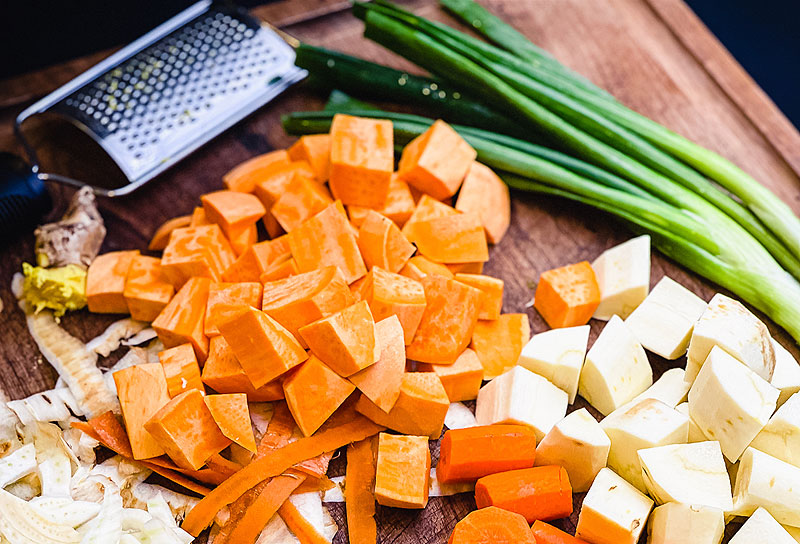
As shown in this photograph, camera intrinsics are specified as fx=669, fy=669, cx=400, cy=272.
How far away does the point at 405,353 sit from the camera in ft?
5.99

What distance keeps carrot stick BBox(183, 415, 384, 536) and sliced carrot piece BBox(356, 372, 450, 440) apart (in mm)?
50

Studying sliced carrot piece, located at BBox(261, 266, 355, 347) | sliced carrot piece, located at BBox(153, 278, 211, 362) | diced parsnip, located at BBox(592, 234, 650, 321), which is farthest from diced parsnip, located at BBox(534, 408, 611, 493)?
sliced carrot piece, located at BBox(153, 278, 211, 362)

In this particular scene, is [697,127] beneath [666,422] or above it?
above

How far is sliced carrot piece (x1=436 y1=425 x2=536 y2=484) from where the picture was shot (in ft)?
5.52

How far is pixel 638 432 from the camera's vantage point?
161 cm

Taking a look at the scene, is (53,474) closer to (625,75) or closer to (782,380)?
(782,380)

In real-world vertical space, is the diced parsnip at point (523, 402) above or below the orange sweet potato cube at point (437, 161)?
below

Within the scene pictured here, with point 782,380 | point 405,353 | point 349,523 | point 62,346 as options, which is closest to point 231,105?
point 62,346

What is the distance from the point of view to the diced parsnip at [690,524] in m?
1.50

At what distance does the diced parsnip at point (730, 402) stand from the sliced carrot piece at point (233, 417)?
Result: 1.12m

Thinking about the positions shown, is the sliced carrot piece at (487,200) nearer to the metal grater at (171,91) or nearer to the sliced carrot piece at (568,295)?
the sliced carrot piece at (568,295)

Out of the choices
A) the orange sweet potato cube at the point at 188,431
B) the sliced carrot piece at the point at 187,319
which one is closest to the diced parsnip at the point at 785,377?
the orange sweet potato cube at the point at 188,431

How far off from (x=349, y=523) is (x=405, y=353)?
18.0 inches

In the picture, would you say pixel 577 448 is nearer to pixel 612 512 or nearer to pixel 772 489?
pixel 612 512
